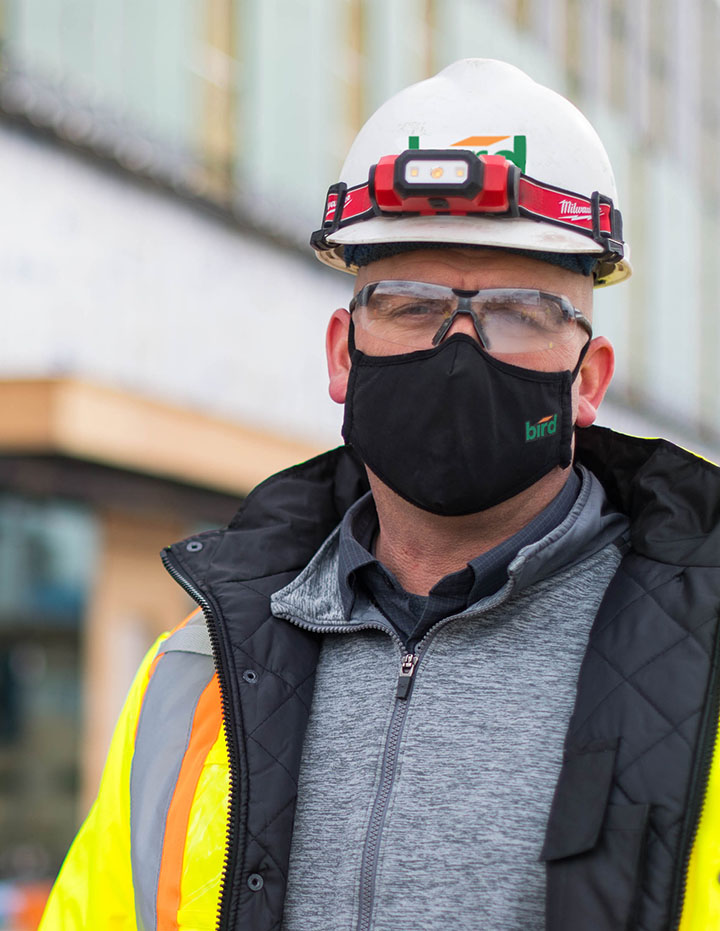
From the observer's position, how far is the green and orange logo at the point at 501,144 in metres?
2.77

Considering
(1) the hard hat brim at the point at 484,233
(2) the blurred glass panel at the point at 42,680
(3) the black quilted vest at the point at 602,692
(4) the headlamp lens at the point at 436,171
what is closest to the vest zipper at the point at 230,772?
(3) the black quilted vest at the point at 602,692

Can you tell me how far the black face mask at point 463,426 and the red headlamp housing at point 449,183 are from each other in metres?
0.24

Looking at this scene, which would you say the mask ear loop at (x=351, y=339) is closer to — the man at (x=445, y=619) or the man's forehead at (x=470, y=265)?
the man at (x=445, y=619)

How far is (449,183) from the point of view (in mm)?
2672

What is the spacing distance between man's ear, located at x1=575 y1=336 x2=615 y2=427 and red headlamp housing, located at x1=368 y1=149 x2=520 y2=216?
0.34 metres

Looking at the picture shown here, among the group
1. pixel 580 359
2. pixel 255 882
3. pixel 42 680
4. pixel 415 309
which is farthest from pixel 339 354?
pixel 42 680

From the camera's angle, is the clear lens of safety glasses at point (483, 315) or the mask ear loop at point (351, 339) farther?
the mask ear loop at point (351, 339)

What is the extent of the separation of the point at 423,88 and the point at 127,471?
7.28 metres

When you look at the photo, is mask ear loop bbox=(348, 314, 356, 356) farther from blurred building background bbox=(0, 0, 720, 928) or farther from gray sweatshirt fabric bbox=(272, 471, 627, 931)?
blurred building background bbox=(0, 0, 720, 928)

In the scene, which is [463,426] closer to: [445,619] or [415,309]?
[415,309]

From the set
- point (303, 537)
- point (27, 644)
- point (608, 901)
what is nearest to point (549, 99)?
point (303, 537)

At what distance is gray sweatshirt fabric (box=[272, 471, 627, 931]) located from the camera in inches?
96.3

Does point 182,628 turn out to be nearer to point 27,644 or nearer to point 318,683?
point 318,683

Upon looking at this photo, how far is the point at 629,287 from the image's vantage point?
789 inches
